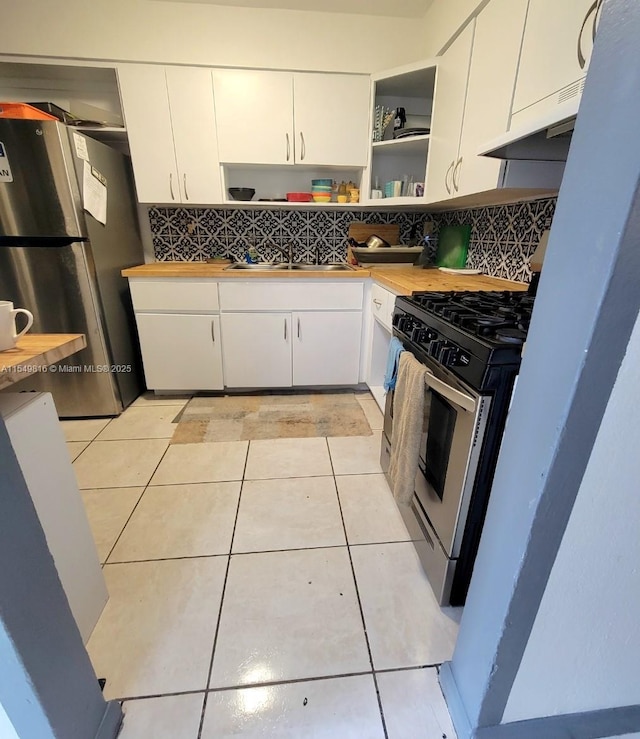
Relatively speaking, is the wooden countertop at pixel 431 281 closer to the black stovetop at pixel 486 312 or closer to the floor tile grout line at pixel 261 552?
the black stovetop at pixel 486 312

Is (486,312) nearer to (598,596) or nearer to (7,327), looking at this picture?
(598,596)

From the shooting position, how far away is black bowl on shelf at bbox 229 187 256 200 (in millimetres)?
2330

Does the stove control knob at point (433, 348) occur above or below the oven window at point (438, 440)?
above

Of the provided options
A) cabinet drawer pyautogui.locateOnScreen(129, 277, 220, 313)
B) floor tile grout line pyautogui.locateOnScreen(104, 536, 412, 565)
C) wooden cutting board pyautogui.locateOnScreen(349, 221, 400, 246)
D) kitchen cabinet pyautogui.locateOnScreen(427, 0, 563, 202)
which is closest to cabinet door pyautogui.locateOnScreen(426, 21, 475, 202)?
kitchen cabinet pyautogui.locateOnScreen(427, 0, 563, 202)

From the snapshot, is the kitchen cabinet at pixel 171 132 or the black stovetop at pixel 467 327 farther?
the kitchen cabinet at pixel 171 132

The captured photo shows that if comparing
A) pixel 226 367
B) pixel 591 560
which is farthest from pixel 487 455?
pixel 226 367

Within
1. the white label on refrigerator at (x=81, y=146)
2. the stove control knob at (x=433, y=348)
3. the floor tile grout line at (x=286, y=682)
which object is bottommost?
the floor tile grout line at (x=286, y=682)

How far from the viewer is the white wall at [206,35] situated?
1920 millimetres

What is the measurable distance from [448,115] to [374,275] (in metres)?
0.87

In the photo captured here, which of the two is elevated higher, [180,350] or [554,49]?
[554,49]

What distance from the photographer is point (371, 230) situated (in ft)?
8.54

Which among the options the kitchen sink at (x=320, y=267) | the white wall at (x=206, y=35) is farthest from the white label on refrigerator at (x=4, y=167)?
the kitchen sink at (x=320, y=267)

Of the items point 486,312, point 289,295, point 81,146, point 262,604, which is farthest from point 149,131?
point 262,604

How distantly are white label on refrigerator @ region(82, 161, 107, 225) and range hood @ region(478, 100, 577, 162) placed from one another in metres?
1.90
